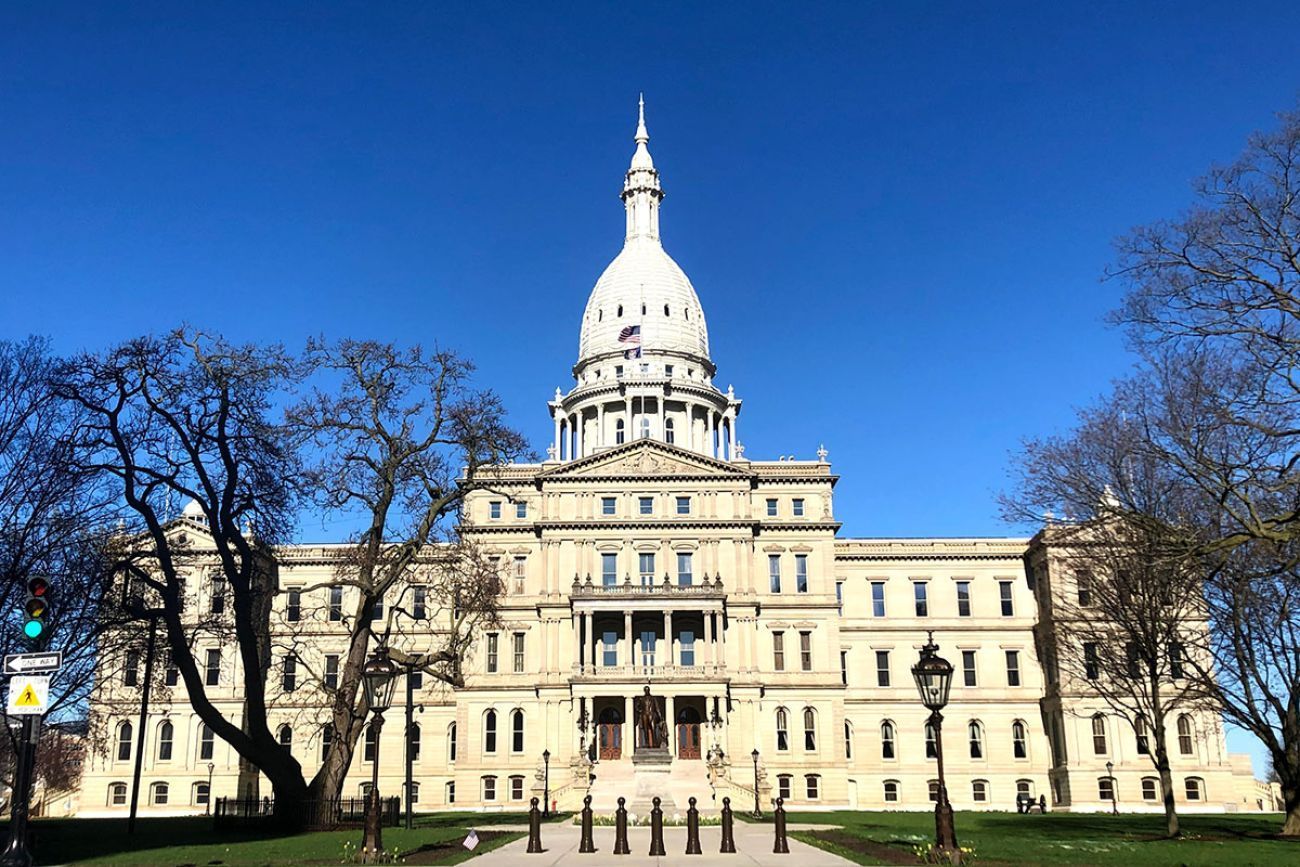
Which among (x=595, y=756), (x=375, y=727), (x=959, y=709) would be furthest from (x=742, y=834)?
(x=959, y=709)

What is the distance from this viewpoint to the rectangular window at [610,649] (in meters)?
71.2

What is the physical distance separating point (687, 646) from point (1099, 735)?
25605 mm

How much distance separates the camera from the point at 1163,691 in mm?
74938

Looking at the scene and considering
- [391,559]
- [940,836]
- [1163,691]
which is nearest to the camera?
[940,836]

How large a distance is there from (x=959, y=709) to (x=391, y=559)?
45.2 metres

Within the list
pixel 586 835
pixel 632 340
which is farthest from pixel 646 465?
pixel 586 835

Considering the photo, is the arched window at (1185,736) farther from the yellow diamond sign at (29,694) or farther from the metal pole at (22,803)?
the yellow diamond sign at (29,694)

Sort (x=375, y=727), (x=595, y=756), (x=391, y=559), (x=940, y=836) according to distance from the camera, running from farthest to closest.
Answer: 1. (x=595, y=756)
2. (x=391, y=559)
3. (x=375, y=727)
4. (x=940, y=836)

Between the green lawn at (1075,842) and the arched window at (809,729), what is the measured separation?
20.8m

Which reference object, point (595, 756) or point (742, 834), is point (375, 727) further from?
point (595, 756)

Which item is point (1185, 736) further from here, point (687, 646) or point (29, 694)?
point (29, 694)

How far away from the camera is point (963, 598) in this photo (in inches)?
3095

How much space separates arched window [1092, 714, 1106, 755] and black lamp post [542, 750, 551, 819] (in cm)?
3272

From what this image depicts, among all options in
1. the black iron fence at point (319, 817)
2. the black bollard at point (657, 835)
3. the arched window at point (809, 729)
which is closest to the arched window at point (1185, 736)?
the arched window at point (809, 729)
